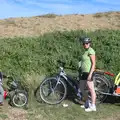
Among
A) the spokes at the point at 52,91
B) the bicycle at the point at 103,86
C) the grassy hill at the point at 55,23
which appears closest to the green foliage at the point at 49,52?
the spokes at the point at 52,91

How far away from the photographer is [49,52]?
13.1m

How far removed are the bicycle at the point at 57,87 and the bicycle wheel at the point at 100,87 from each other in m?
0.52

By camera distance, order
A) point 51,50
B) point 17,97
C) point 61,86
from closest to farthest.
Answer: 1. point 17,97
2. point 61,86
3. point 51,50

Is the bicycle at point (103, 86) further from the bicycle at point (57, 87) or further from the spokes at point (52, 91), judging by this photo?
the spokes at point (52, 91)

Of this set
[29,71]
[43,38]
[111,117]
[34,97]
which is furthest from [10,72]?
[111,117]

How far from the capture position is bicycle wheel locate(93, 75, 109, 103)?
10680 mm

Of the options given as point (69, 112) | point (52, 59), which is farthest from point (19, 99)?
point (52, 59)

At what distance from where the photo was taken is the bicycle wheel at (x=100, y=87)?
10.7 metres

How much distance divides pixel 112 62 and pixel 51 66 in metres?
1.94

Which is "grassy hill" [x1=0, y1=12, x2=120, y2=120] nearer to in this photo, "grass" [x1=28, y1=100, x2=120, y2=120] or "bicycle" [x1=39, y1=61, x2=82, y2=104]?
"grass" [x1=28, y1=100, x2=120, y2=120]

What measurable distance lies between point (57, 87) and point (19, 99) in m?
1.15

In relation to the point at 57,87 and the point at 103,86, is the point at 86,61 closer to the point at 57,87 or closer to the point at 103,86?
the point at 103,86

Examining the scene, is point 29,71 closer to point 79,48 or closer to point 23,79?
point 23,79

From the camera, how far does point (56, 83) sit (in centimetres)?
1063
